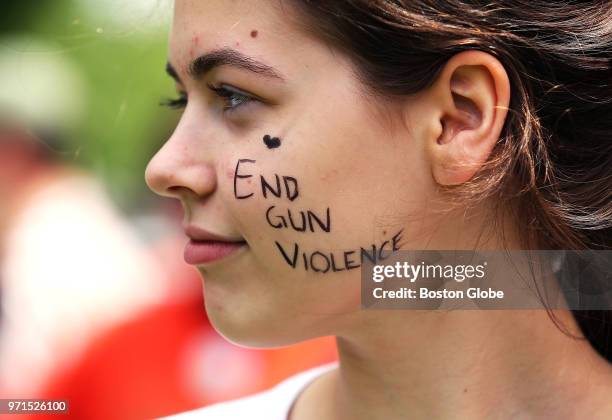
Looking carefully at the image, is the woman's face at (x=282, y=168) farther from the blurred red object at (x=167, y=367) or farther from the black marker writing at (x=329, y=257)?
the blurred red object at (x=167, y=367)

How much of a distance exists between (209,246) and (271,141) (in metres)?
0.21

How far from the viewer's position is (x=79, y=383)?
88.0 inches

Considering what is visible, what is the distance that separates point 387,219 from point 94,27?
86 cm

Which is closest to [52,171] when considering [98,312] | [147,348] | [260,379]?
[98,312]

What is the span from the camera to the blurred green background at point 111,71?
173cm

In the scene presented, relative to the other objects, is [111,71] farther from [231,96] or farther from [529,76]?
[529,76]

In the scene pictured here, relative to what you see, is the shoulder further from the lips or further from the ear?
the ear

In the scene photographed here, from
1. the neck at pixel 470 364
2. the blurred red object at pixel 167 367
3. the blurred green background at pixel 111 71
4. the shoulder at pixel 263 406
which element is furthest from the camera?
the blurred red object at pixel 167 367

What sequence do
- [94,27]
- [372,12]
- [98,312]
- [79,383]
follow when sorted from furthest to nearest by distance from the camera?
[98,312]
[79,383]
[94,27]
[372,12]

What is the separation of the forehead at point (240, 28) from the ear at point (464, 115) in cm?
23

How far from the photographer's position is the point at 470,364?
1341 millimetres

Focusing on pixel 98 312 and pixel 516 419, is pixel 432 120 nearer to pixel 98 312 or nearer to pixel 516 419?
pixel 516 419

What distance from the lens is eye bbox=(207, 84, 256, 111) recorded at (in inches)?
49.3

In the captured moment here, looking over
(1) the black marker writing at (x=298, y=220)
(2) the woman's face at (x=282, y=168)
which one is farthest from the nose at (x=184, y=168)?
(1) the black marker writing at (x=298, y=220)
